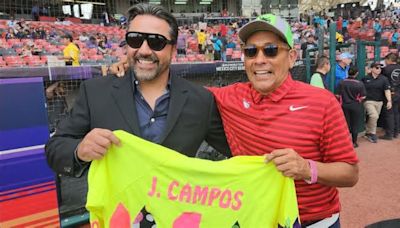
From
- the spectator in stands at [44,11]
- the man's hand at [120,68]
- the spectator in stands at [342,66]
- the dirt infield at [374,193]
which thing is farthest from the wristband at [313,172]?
the spectator in stands at [44,11]

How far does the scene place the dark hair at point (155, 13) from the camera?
6.90ft

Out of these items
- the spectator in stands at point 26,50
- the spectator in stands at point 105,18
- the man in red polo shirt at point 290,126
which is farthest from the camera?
the spectator in stands at point 105,18

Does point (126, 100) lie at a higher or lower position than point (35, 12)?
lower

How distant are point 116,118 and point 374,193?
453cm

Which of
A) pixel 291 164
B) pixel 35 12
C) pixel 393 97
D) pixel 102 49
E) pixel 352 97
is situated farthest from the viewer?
pixel 35 12

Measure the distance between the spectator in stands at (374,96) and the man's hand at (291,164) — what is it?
300 inches

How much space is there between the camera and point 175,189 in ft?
6.49

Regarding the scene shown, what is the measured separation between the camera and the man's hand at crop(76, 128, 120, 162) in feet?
6.01

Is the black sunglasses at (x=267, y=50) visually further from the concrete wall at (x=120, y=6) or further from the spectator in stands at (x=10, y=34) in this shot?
the concrete wall at (x=120, y=6)

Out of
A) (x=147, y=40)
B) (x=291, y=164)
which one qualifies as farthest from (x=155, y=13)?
(x=291, y=164)

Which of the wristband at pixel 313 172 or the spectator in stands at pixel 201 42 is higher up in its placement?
the spectator in stands at pixel 201 42

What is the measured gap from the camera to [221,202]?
77.3 inches

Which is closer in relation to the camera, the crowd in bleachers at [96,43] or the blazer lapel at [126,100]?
the blazer lapel at [126,100]

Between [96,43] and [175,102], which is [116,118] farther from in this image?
[96,43]
